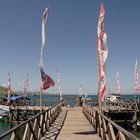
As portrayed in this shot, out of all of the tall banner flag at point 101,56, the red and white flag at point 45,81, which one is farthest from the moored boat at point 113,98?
the tall banner flag at point 101,56

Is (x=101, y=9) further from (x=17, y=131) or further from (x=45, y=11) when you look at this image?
(x=17, y=131)

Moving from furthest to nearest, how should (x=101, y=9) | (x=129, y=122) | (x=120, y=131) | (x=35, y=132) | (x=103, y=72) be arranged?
(x=129, y=122), (x=101, y=9), (x=103, y=72), (x=35, y=132), (x=120, y=131)

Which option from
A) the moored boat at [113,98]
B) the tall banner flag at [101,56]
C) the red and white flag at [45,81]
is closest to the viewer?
the tall banner flag at [101,56]

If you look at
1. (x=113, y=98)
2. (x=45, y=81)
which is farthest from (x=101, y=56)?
(x=113, y=98)

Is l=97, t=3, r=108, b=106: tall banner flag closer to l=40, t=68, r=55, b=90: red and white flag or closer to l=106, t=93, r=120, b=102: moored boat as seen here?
l=40, t=68, r=55, b=90: red and white flag

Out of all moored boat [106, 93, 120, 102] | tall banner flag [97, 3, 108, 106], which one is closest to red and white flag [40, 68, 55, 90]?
tall banner flag [97, 3, 108, 106]

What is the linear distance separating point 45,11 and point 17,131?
34.9 ft

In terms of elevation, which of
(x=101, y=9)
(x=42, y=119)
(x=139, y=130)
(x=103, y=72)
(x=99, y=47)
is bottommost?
(x=139, y=130)

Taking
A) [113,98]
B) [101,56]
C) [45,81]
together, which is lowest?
[45,81]

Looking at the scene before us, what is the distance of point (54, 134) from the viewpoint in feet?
54.7

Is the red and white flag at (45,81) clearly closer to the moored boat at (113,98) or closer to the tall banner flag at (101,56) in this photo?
the tall banner flag at (101,56)

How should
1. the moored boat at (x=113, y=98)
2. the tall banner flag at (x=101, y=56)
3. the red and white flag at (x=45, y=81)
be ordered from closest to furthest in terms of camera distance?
the tall banner flag at (x=101, y=56)
the red and white flag at (x=45, y=81)
the moored boat at (x=113, y=98)

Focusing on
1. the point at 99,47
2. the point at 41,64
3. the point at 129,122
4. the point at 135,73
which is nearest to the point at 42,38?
the point at 41,64

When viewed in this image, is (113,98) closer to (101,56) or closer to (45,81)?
(45,81)
